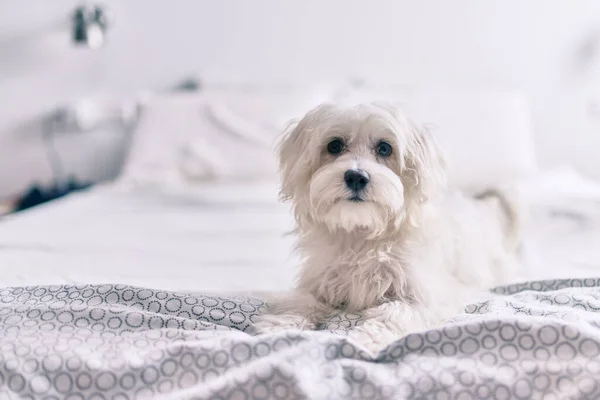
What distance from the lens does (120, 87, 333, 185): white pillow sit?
2783 millimetres

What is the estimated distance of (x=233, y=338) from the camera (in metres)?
0.97

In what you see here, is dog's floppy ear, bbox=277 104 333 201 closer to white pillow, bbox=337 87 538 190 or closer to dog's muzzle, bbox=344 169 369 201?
dog's muzzle, bbox=344 169 369 201

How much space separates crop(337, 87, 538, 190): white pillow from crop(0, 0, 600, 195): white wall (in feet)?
1.30

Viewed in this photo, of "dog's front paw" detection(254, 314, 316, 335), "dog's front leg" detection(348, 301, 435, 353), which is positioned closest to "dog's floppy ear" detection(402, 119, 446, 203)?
"dog's front leg" detection(348, 301, 435, 353)

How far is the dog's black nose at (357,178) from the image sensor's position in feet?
4.08

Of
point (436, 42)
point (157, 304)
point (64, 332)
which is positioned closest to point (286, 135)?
point (157, 304)

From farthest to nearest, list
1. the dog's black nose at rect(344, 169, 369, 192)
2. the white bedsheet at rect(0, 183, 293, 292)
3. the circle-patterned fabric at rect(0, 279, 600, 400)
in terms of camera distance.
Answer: the white bedsheet at rect(0, 183, 293, 292), the dog's black nose at rect(344, 169, 369, 192), the circle-patterned fabric at rect(0, 279, 600, 400)

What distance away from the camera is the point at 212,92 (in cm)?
320

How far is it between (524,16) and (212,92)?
178 cm

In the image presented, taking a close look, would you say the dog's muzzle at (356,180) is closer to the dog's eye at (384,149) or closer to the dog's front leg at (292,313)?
the dog's eye at (384,149)

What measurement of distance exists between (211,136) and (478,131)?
1.28 m

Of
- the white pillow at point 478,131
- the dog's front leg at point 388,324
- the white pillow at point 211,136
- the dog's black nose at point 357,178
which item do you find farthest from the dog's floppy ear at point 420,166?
the white pillow at point 211,136

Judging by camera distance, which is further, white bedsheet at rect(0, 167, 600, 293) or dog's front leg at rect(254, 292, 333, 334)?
white bedsheet at rect(0, 167, 600, 293)

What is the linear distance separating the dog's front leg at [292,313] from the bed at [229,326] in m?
0.03
